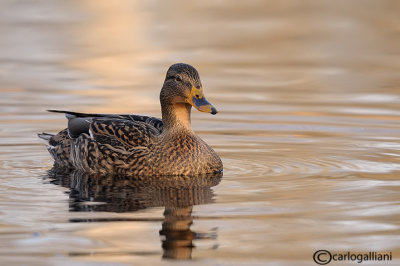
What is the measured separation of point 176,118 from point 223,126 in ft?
8.64

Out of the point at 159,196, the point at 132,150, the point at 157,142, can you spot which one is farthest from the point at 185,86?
the point at 159,196

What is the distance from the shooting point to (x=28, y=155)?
11219 mm

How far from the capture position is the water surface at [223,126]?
7203 millimetres

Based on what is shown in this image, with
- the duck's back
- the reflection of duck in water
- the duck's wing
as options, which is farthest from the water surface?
the duck's wing

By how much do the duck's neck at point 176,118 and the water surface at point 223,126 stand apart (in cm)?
68

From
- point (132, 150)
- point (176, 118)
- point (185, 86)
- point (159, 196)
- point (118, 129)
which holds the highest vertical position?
point (185, 86)

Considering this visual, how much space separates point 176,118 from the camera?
10.4 m

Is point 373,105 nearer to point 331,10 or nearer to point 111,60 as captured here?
point 111,60

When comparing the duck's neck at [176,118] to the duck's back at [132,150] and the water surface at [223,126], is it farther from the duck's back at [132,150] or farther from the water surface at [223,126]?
the water surface at [223,126]

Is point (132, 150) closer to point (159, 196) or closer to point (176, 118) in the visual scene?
point (176, 118)

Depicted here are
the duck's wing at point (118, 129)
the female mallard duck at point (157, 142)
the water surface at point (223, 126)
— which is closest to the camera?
the water surface at point (223, 126)

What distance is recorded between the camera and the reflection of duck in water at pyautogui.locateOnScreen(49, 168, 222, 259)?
729cm

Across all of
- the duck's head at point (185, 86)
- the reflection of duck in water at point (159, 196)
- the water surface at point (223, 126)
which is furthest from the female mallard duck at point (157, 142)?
the water surface at point (223, 126)

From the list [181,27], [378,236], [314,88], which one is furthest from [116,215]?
[181,27]
